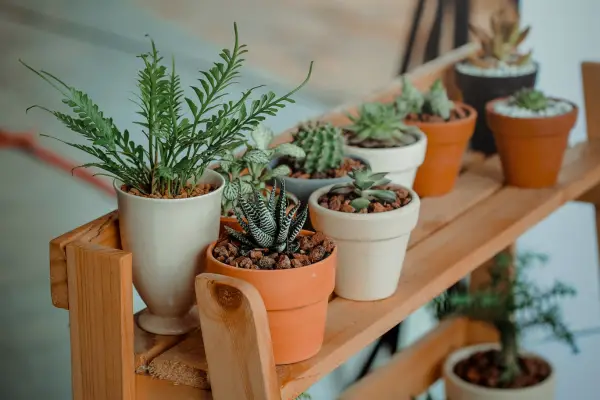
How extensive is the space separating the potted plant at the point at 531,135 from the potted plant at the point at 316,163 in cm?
37

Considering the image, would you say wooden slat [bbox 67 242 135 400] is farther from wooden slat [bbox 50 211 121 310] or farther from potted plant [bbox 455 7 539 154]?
potted plant [bbox 455 7 539 154]

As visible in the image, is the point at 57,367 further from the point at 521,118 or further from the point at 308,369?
the point at 521,118

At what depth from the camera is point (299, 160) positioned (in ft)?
4.12

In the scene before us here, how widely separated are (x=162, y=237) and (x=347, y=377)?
101cm

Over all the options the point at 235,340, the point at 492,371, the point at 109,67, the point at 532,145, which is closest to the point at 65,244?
the point at 235,340

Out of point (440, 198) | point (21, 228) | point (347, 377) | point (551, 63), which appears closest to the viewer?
point (21, 228)

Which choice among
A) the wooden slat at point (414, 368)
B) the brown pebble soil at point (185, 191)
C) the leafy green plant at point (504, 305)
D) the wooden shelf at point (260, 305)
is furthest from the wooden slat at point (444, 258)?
the wooden slat at point (414, 368)

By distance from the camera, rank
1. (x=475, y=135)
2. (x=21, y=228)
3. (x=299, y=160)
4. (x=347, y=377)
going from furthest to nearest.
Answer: (x=347, y=377) < (x=475, y=135) < (x=21, y=228) < (x=299, y=160)

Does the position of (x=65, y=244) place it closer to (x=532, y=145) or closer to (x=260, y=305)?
(x=260, y=305)

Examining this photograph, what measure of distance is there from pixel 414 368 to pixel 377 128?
76 cm

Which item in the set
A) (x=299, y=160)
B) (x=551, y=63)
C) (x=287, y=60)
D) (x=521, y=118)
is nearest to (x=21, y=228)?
(x=299, y=160)

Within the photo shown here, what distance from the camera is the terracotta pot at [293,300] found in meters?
0.96

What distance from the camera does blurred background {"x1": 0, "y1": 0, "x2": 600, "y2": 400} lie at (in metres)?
1.32

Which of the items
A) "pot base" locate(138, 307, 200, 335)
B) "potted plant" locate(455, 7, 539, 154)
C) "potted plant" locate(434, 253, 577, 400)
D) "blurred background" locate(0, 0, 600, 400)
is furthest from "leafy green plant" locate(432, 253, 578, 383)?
"pot base" locate(138, 307, 200, 335)
